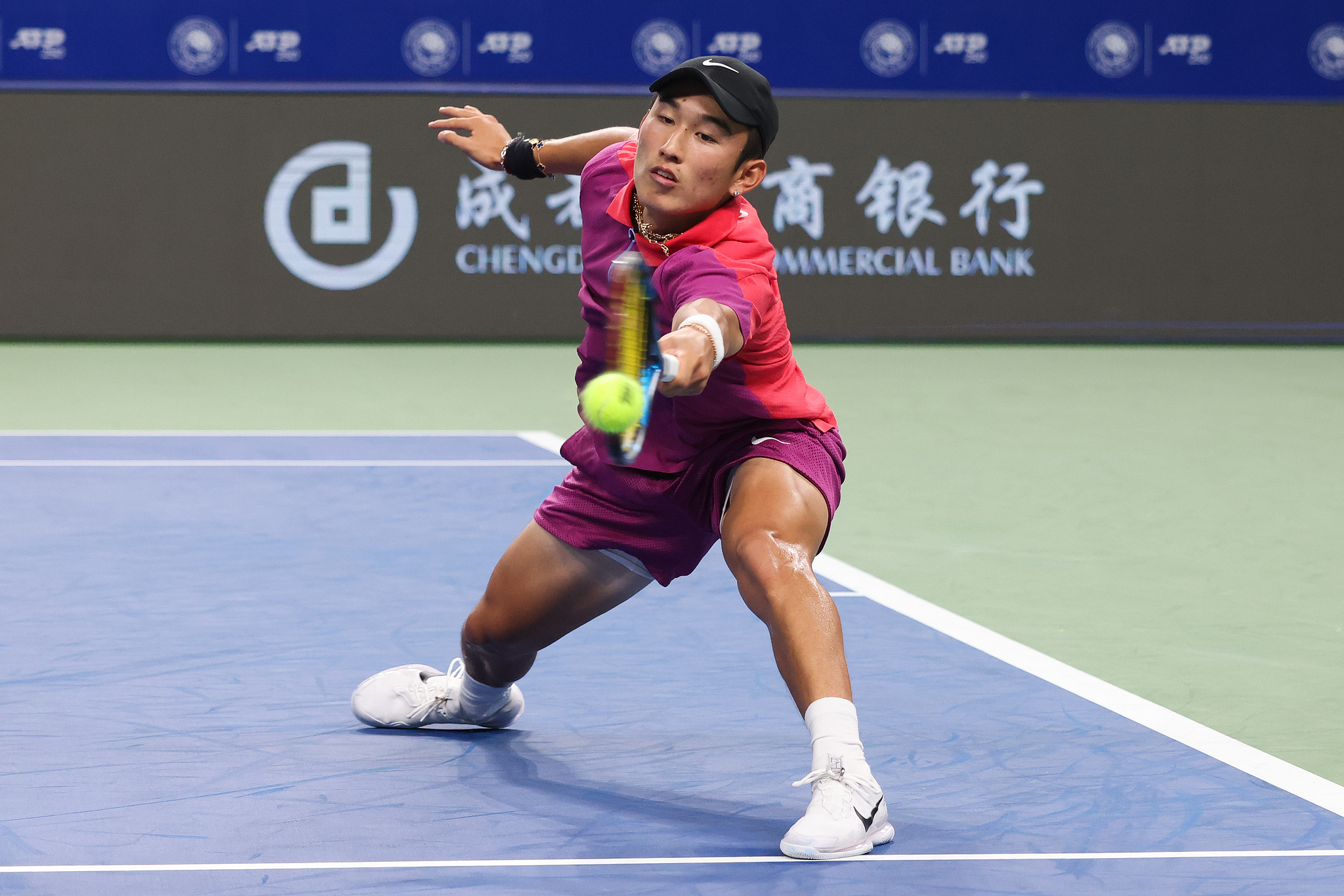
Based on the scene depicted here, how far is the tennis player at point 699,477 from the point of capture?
2979 mm

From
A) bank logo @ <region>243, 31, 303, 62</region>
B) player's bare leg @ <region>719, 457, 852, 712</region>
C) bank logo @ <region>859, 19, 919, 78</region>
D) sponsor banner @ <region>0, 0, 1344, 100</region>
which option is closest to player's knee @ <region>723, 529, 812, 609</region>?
Result: player's bare leg @ <region>719, 457, 852, 712</region>

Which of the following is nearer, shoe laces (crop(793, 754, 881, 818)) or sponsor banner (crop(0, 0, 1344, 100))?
shoe laces (crop(793, 754, 881, 818))

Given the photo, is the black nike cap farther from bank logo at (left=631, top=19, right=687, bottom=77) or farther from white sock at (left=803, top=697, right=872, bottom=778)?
bank logo at (left=631, top=19, right=687, bottom=77)

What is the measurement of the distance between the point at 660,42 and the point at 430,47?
1654 mm

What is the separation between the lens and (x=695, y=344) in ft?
9.14

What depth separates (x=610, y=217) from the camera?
3.40m

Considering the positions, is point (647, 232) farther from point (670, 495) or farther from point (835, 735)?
point (835, 735)

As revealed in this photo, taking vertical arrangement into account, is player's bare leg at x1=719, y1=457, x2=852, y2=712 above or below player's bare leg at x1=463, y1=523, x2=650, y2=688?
above

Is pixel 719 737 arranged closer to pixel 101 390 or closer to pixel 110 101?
pixel 101 390

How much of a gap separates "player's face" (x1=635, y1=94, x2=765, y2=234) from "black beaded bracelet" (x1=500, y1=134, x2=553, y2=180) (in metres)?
0.64

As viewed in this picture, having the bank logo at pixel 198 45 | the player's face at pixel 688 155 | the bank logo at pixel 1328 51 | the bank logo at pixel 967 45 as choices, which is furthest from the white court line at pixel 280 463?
the bank logo at pixel 1328 51

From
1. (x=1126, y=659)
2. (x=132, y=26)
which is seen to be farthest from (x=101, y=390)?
(x=1126, y=659)

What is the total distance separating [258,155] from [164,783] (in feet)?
32.9

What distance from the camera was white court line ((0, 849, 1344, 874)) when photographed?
281 cm
